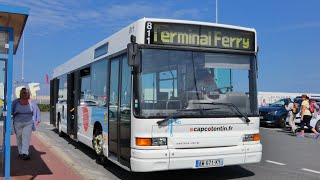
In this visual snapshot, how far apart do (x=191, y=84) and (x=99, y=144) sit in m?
3.16

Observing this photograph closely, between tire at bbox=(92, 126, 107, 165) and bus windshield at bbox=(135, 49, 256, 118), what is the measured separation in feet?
8.78

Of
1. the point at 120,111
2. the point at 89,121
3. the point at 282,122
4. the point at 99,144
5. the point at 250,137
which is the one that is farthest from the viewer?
the point at 282,122

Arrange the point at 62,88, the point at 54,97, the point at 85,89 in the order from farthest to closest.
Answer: the point at 54,97 → the point at 62,88 → the point at 85,89

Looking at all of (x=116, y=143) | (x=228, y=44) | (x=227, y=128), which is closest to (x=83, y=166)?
(x=116, y=143)

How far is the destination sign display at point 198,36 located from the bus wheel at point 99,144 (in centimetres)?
317

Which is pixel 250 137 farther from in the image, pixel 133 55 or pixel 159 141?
pixel 133 55

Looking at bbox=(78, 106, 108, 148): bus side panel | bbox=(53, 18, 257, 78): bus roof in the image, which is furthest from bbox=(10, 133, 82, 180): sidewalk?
bbox=(53, 18, 257, 78): bus roof

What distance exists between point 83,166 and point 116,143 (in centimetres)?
184

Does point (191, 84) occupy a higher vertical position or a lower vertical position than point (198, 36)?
lower

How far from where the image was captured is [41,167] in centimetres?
905

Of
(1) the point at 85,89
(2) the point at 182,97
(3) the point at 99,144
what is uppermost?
(1) the point at 85,89

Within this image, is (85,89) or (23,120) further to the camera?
(85,89)

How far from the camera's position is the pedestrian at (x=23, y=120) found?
9961mm

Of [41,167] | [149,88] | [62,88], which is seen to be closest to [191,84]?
[149,88]
